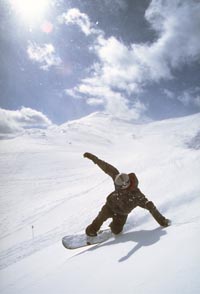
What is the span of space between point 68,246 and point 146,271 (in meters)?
3.52

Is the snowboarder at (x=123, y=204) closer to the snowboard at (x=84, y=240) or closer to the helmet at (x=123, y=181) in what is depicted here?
the helmet at (x=123, y=181)

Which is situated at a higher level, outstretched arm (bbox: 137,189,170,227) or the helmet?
the helmet

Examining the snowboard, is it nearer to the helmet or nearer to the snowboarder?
the snowboarder

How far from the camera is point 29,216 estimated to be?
1798cm

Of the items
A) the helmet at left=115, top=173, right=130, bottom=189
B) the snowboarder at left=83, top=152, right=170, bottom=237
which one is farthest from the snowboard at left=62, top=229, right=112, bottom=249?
the helmet at left=115, top=173, right=130, bottom=189

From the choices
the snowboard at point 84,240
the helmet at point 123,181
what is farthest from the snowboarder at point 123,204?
the snowboard at point 84,240

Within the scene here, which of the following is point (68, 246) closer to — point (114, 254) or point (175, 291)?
point (114, 254)

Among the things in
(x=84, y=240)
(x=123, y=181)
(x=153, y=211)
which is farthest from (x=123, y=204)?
(x=84, y=240)

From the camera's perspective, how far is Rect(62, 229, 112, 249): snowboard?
5.41 meters

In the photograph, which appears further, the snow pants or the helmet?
the snow pants

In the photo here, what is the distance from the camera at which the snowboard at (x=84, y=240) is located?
541cm

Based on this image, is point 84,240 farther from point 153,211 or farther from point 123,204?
point 153,211

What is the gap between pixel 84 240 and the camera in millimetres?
5719

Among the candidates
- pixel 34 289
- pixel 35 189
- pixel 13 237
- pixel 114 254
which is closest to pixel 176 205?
pixel 114 254
